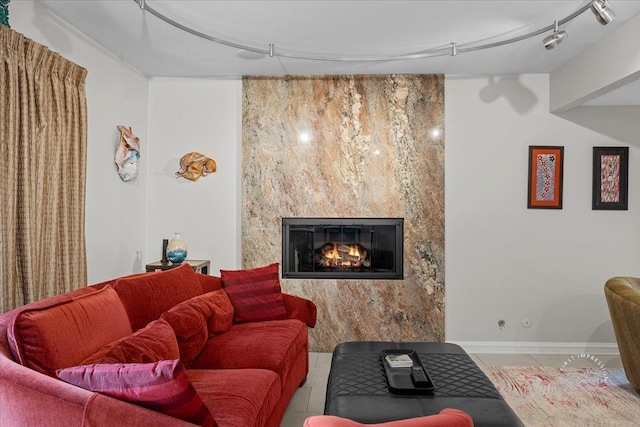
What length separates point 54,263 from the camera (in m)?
3.11

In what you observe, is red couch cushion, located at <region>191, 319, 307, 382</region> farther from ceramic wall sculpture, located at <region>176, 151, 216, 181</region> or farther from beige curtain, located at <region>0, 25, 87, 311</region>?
ceramic wall sculpture, located at <region>176, 151, 216, 181</region>

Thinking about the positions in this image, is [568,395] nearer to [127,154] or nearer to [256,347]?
[256,347]

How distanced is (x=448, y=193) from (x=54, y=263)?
331 centimetres

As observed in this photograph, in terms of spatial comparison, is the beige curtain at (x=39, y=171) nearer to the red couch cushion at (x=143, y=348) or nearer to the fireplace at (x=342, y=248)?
the red couch cushion at (x=143, y=348)

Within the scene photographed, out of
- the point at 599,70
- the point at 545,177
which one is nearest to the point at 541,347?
the point at 545,177

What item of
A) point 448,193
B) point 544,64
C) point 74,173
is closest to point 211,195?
point 74,173

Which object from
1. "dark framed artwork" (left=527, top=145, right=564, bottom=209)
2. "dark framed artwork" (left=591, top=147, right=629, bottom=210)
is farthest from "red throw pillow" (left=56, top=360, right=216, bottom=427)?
"dark framed artwork" (left=591, top=147, right=629, bottom=210)

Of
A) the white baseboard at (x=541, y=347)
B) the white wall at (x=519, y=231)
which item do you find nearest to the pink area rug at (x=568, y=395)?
the white baseboard at (x=541, y=347)

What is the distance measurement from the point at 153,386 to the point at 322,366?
288 centimetres

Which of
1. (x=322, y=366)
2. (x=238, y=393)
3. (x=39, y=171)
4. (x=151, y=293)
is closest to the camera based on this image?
(x=238, y=393)

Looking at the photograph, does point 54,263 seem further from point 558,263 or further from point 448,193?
point 558,263

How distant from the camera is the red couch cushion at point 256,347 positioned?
270cm

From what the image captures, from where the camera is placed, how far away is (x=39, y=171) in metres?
2.97

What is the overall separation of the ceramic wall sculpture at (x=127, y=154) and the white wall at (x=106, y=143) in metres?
0.05
